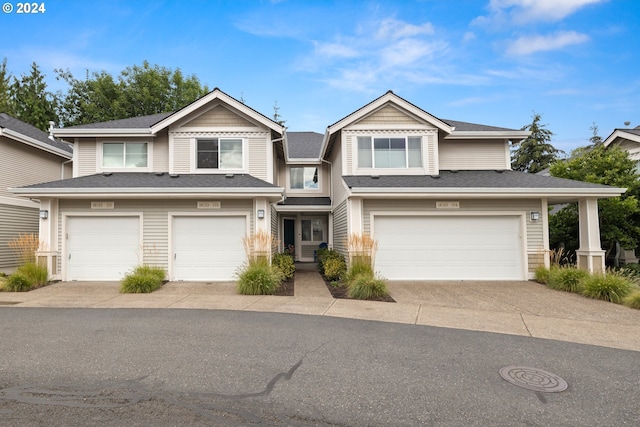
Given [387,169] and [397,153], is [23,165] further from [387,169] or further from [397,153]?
[397,153]

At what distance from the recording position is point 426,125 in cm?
1301

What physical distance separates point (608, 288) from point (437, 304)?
13.8 feet

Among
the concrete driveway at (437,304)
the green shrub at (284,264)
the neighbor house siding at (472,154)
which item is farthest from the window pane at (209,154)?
the neighbor house siding at (472,154)

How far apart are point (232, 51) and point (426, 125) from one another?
9207mm

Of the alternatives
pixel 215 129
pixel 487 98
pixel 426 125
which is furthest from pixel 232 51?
pixel 487 98

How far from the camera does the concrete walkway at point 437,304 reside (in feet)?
20.7

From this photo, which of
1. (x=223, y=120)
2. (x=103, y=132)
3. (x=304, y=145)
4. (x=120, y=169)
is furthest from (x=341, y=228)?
(x=103, y=132)

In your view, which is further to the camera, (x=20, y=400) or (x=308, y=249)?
(x=308, y=249)

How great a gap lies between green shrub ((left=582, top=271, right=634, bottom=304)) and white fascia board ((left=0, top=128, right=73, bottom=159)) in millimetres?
18555

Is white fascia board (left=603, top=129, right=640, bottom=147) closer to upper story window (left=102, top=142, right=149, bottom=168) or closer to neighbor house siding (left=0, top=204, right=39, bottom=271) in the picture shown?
upper story window (left=102, top=142, right=149, bottom=168)

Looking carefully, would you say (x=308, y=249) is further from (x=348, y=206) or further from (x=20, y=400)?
(x=20, y=400)

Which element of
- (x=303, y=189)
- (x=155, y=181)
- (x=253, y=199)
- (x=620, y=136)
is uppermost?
(x=620, y=136)

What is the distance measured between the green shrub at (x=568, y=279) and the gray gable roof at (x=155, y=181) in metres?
8.37

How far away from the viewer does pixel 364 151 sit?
514 inches
